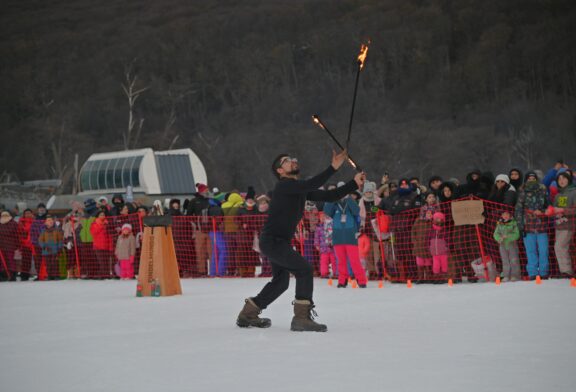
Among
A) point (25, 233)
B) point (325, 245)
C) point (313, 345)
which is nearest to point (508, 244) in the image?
point (325, 245)

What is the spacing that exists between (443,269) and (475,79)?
9932cm

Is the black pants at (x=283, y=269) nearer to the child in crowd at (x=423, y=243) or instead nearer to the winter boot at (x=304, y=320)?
the winter boot at (x=304, y=320)

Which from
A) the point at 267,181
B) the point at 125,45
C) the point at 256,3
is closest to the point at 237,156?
the point at 267,181

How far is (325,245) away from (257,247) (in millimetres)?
2062

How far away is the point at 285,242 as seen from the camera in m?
8.34

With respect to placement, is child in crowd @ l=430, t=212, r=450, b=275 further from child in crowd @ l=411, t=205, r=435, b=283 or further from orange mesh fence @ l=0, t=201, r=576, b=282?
child in crowd @ l=411, t=205, r=435, b=283

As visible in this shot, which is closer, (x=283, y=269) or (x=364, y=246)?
(x=283, y=269)

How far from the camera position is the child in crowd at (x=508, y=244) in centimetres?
1295

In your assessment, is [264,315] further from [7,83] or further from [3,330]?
[7,83]

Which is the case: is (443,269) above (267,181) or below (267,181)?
below

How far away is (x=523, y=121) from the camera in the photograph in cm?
9362

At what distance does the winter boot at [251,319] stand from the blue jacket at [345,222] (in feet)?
16.8

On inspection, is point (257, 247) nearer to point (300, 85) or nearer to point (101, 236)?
point (101, 236)

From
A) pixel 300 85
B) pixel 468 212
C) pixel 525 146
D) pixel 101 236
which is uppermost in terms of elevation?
pixel 300 85
